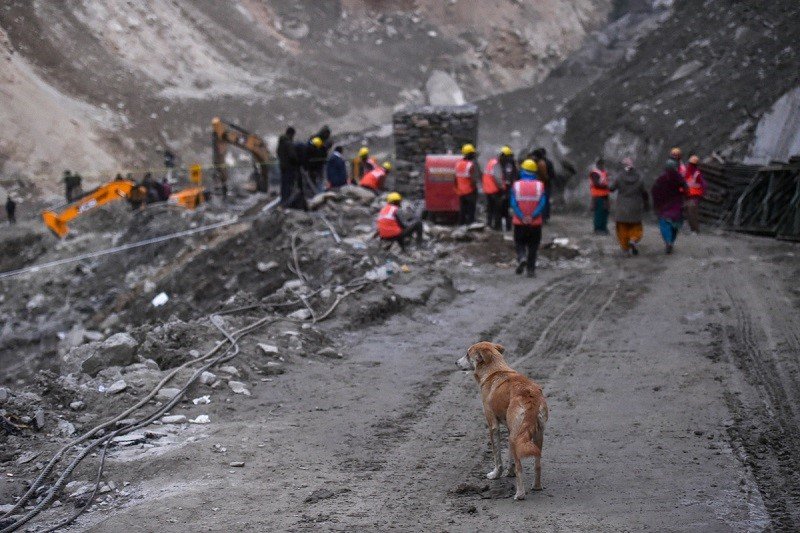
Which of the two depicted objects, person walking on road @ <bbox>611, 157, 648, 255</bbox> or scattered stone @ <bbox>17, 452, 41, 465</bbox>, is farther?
person walking on road @ <bbox>611, 157, 648, 255</bbox>

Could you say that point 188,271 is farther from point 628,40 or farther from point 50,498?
point 628,40

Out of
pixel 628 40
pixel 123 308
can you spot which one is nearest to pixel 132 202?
pixel 123 308

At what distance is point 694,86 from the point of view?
2403 centimetres

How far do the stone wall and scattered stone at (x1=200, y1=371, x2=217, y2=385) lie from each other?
12.9m

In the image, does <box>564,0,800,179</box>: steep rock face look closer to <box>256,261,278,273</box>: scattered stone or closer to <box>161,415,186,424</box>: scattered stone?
<box>256,261,278,273</box>: scattered stone

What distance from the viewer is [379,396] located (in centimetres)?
914

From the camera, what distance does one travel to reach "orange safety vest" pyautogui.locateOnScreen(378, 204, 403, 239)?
1528 cm

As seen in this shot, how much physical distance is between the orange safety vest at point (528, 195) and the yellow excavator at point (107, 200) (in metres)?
12.4

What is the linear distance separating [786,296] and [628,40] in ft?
115

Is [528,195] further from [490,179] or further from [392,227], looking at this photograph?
[490,179]

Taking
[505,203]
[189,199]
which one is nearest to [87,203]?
[189,199]

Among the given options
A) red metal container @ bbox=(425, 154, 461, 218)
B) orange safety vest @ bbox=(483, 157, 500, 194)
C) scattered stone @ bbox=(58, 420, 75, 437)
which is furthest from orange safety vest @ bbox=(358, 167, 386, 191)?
scattered stone @ bbox=(58, 420, 75, 437)

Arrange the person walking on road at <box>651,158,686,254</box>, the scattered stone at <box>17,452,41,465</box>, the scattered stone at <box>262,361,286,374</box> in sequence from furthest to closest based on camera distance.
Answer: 1. the person walking on road at <box>651,158,686,254</box>
2. the scattered stone at <box>262,361,286,374</box>
3. the scattered stone at <box>17,452,41,465</box>

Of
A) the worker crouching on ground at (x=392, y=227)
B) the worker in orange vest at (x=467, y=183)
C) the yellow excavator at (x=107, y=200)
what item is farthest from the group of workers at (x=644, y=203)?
the yellow excavator at (x=107, y=200)
